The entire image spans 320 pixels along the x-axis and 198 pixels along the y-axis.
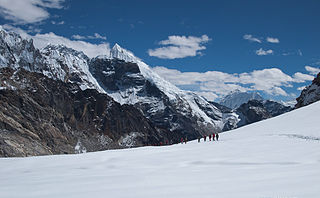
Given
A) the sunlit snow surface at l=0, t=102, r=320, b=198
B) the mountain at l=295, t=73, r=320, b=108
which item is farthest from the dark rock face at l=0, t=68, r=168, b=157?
the sunlit snow surface at l=0, t=102, r=320, b=198

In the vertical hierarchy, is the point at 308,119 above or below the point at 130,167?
above

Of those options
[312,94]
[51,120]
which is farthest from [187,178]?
[51,120]

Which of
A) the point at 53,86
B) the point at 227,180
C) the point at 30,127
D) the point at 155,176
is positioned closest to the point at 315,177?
the point at 227,180

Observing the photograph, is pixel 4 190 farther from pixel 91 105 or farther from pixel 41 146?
pixel 91 105

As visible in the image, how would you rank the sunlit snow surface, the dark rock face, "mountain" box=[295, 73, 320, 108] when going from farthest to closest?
the dark rock face < "mountain" box=[295, 73, 320, 108] < the sunlit snow surface

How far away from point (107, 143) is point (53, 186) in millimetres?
168994

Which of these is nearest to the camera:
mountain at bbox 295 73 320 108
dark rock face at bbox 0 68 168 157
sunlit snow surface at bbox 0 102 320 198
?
sunlit snow surface at bbox 0 102 320 198

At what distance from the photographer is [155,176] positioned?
12.0 meters

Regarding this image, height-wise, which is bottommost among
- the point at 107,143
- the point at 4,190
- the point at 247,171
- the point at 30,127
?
the point at 107,143

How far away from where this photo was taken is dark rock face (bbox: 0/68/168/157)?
400 ft

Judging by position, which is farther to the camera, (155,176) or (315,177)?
(155,176)

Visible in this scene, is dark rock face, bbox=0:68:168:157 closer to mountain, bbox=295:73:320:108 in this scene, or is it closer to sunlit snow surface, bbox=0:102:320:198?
mountain, bbox=295:73:320:108

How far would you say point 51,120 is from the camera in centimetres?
15262

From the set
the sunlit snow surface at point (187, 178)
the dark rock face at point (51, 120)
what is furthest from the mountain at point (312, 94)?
the dark rock face at point (51, 120)
